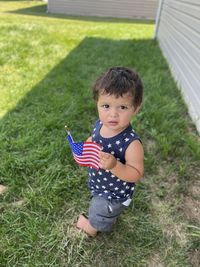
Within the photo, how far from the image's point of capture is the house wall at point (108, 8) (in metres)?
16.2

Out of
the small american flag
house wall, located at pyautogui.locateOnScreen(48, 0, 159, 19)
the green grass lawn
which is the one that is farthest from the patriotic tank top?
house wall, located at pyautogui.locateOnScreen(48, 0, 159, 19)

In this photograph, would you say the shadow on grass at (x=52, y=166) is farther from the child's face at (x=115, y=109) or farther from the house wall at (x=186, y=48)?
the child's face at (x=115, y=109)

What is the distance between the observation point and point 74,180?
262 cm

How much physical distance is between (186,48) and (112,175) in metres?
3.37

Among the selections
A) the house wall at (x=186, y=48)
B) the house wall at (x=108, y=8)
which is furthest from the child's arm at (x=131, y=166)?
the house wall at (x=108, y=8)

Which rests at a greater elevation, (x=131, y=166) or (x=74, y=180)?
(x=131, y=166)

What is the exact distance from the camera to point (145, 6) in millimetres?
16234

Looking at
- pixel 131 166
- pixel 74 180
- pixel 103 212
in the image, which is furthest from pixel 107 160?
pixel 74 180

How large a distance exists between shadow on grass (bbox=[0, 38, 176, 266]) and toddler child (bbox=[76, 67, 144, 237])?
9.4 inches

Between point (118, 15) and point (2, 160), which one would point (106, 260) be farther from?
point (118, 15)

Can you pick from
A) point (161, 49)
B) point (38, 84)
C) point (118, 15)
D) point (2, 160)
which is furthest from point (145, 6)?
point (2, 160)

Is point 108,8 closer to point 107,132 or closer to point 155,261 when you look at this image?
point 107,132

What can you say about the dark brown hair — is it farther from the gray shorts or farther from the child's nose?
the gray shorts

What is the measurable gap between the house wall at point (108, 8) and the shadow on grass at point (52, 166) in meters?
12.4
